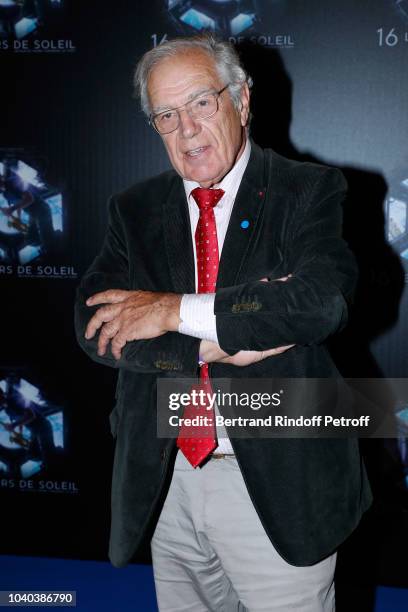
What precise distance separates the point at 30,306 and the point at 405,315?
1729 mm

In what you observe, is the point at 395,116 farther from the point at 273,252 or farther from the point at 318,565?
the point at 318,565

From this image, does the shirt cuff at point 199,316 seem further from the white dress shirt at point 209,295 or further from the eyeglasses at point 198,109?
the eyeglasses at point 198,109

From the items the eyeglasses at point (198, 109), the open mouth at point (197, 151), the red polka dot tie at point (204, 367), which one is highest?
the eyeglasses at point (198, 109)

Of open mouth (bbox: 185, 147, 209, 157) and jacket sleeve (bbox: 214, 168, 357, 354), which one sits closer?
jacket sleeve (bbox: 214, 168, 357, 354)

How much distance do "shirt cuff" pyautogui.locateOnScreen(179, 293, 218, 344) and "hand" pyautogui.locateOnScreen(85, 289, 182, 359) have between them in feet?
0.06

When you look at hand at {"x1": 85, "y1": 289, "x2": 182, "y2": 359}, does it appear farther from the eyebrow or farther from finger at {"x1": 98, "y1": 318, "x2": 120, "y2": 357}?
the eyebrow

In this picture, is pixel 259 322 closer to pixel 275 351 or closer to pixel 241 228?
pixel 275 351

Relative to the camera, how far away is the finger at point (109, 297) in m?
1.69

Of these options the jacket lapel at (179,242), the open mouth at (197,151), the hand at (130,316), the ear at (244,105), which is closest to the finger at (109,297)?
the hand at (130,316)

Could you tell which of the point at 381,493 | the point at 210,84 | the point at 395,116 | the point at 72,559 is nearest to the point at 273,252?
→ the point at 210,84

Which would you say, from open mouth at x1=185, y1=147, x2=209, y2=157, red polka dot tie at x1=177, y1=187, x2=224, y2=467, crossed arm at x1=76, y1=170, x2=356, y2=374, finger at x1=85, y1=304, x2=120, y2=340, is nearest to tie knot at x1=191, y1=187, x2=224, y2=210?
red polka dot tie at x1=177, y1=187, x2=224, y2=467

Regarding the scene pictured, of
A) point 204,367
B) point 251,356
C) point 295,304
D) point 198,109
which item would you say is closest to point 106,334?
point 204,367

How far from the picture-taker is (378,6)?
9.04 feet

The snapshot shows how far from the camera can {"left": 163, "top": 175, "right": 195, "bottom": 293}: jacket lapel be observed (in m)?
1.68
